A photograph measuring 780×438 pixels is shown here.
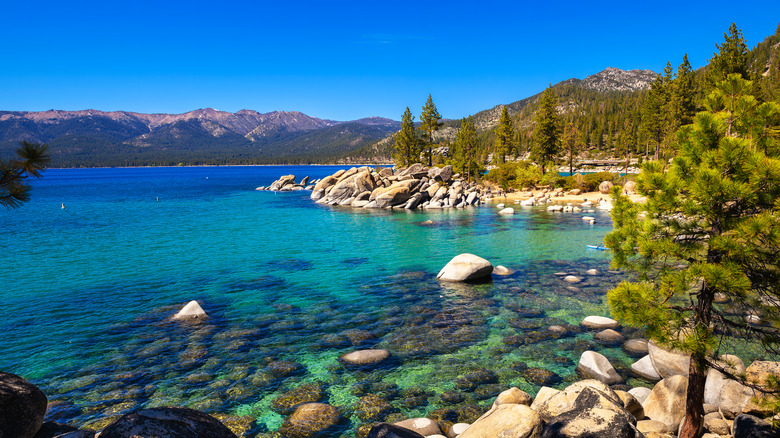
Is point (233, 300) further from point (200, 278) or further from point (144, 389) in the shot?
point (144, 389)

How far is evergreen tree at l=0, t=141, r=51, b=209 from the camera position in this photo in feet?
20.2

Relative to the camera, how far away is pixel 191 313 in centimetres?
1659

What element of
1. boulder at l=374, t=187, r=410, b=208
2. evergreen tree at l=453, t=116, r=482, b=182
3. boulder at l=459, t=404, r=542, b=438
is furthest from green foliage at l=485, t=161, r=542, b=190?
boulder at l=459, t=404, r=542, b=438

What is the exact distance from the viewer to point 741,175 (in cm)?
648

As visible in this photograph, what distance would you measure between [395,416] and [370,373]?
2.28 metres

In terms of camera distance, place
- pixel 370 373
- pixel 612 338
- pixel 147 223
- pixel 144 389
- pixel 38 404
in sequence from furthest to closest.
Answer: pixel 147 223, pixel 612 338, pixel 370 373, pixel 144 389, pixel 38 404

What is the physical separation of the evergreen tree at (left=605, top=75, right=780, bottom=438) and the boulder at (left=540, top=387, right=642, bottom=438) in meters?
1.61

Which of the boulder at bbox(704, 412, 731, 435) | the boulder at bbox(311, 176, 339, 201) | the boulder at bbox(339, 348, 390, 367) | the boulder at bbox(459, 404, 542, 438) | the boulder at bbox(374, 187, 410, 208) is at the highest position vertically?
the boulder at bbox(311, 176, 339, 201)

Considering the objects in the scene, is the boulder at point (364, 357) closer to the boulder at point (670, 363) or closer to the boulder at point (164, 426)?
the boulder at point (164, 426)

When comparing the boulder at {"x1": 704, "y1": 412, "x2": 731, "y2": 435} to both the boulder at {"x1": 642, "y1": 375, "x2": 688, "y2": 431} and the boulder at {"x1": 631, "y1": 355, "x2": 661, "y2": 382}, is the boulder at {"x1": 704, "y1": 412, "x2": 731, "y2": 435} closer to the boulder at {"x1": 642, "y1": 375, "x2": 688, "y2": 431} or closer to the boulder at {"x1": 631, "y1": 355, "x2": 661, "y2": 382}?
the boulder at {"x1": 642, "y1": 375, "x2": 688, "y2": 431}

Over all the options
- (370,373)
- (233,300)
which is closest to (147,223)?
(233,300)

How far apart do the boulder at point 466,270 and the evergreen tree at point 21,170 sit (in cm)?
1875

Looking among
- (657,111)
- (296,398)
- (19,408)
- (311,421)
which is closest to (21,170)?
(19,408)

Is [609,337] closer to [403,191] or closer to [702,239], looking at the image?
[702,239]
